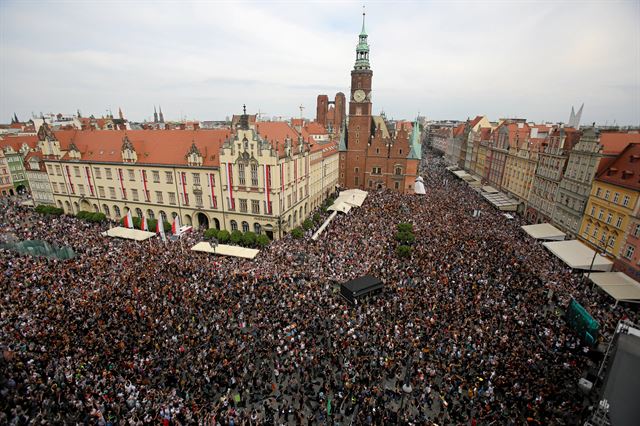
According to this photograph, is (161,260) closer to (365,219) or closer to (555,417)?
(365,219)

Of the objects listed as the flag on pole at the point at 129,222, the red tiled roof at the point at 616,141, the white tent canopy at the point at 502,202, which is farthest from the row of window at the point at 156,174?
the red tiled roof at the point at 616,141

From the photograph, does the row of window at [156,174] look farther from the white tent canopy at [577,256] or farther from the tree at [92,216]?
the white tent canopy at [577,256]

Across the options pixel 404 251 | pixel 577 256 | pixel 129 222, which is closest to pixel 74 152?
pixel 129 222

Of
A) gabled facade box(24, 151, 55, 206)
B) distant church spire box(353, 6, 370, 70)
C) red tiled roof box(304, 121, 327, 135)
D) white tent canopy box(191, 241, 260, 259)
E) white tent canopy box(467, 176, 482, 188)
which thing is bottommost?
white tent canopy box(467, 176, 482, 188)


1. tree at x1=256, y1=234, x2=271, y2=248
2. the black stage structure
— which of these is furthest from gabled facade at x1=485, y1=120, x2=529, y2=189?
tree at x1=256, y1=234, x2=271, y2=248

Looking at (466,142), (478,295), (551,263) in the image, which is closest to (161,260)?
(478,295)

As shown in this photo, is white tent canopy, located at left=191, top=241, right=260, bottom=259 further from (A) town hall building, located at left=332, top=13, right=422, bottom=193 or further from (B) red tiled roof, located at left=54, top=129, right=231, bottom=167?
(A) town hall building, located at left=332, top=13, right=422, bottom=193

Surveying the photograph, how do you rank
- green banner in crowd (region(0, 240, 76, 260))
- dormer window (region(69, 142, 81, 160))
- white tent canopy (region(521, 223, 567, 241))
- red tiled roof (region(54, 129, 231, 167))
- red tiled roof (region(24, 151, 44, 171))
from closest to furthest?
1. green banner in crowd (region(0, 240, 76, 260))
2. white tent canopy (region(521, 223, 567, 241))
3. red tiled roof (region(54, 129, 231, 167))
4. dormer window (region(69, 142, 81, 160))
5. red tiled roof (region(24, 151, 44, 171))
